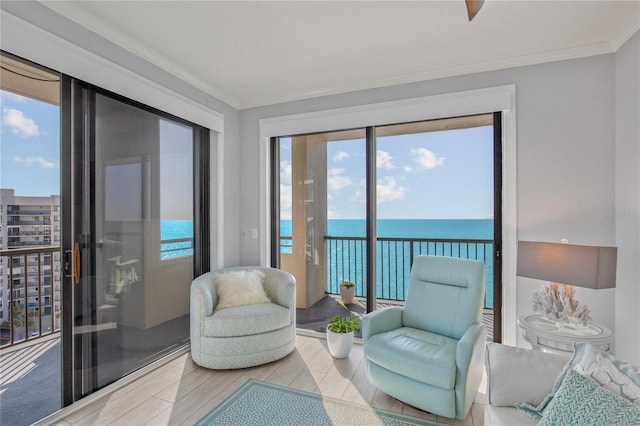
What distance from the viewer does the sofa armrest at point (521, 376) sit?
4.42 ft

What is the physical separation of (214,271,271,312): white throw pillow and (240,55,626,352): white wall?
2.29 m

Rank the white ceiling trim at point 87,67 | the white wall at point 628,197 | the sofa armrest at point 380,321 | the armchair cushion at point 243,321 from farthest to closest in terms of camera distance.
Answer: the armchair cushion at point 243,321
the sofa armrest at point 380,321
the white wall at point 628,197
the white ceiling trim at point 87,67

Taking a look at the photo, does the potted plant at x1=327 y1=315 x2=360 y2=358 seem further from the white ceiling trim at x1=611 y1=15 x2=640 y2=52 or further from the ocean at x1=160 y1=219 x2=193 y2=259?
the white ceiling trim at x1=611 y1=15 x2=640 y2=52

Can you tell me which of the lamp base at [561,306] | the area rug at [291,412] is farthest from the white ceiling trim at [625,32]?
the area rug at [291,412]

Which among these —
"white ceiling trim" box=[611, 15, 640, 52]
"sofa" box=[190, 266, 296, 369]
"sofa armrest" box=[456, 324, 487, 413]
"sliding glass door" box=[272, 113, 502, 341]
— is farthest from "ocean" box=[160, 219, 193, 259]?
"white ceiling trim" box=[611, 15, 640, 52]

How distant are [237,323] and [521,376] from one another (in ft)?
6.67

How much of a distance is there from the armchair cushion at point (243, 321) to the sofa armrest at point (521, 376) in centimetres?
178

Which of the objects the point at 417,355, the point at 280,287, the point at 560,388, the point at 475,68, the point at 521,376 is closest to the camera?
the point at 560,388

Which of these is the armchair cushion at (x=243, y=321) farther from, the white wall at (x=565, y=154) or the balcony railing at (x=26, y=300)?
the white wall at (x=565, y=154)

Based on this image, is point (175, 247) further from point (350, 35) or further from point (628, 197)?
point (628, 197)

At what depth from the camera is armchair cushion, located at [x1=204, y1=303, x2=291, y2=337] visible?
8.63 ft

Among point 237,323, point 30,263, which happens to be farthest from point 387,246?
point 30,263

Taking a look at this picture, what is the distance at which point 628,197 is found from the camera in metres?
2.27

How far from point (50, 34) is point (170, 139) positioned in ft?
3.76
